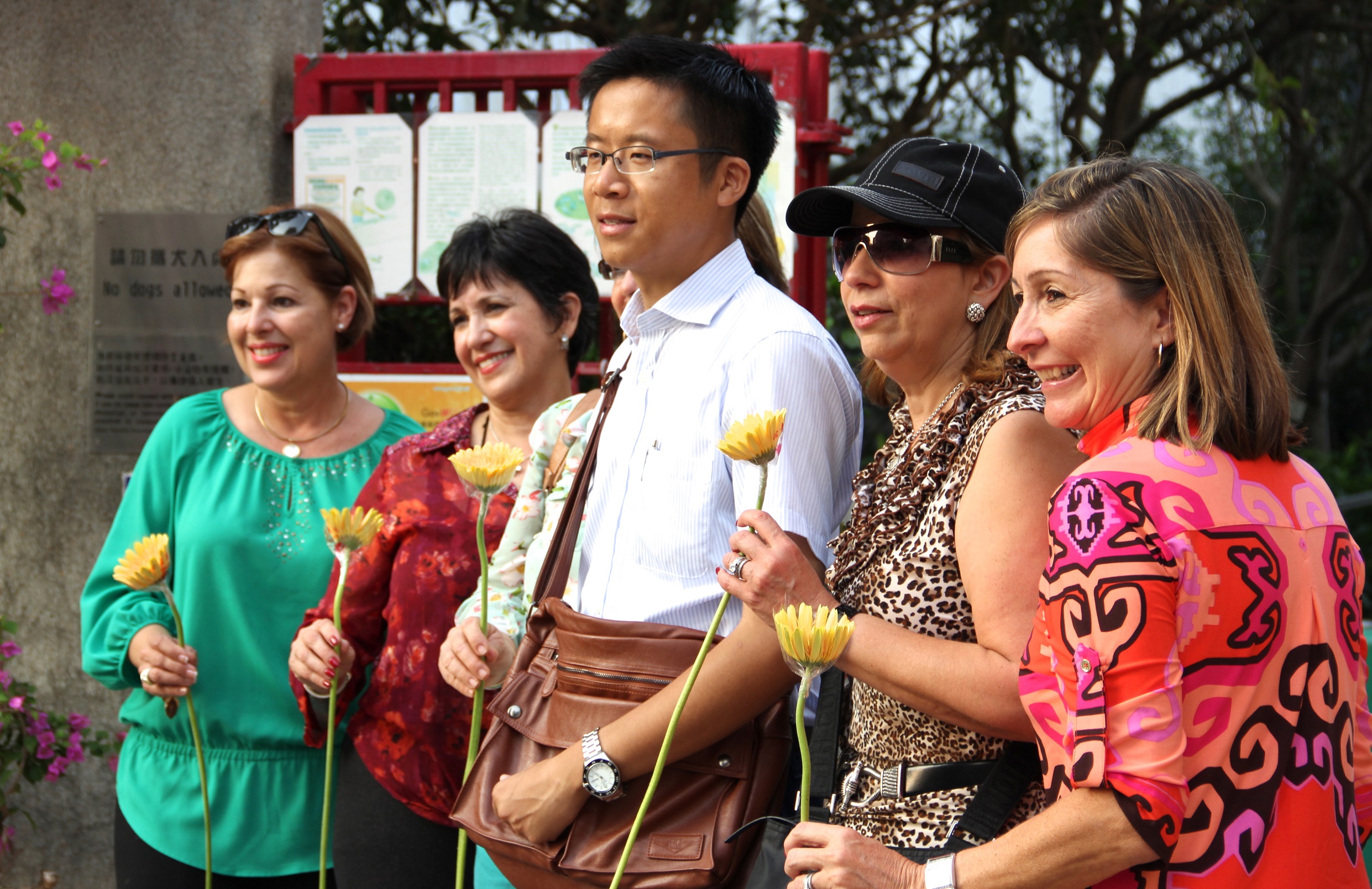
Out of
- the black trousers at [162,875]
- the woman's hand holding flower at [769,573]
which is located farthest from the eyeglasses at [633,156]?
the black trousers at [162,875]

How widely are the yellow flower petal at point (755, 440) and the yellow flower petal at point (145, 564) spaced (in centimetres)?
106

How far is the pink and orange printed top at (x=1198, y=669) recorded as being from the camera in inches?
50.5

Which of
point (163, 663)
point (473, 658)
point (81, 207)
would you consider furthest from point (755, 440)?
point (81, 207)

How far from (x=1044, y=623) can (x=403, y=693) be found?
62.1 inches

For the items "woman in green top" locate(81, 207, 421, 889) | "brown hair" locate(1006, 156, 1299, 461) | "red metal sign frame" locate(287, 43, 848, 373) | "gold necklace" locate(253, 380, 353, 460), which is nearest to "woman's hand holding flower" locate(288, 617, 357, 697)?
"woman in green top" locate(81, 207, 421, 889)

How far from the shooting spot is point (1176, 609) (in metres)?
1.30

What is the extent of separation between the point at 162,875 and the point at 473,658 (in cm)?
118

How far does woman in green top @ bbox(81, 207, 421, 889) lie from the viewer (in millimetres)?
2719

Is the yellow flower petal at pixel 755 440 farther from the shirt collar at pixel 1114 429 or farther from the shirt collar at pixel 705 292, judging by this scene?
the shirt collar at pixel 705 292

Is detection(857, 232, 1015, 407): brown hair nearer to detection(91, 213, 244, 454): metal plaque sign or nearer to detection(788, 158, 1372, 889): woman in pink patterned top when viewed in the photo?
detection(788, 158, 1372, 889): woman in pink patterned top

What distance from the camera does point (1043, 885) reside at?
1333mm

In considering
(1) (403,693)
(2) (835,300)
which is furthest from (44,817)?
(2) (835,300)

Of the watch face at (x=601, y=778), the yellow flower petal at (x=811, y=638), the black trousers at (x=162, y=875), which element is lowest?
the black trousers at (x=162, y=875)

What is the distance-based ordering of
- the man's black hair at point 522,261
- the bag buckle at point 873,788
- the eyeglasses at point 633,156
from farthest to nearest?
the man's black hair at point 522,261
the eyeglasses at point 633,156
the bag buckle at point 873,788
